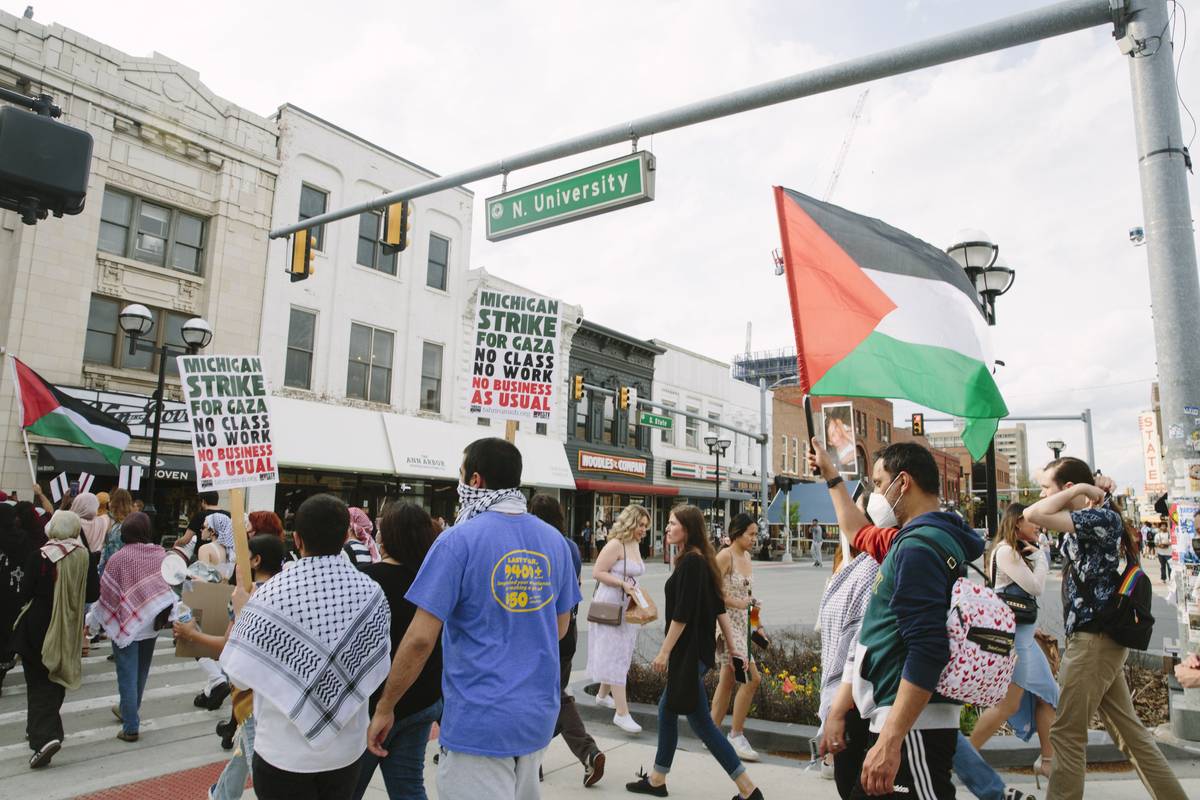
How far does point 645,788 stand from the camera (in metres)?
5.25

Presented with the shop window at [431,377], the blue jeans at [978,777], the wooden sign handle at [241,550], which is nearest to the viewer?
the blue jeans at [978,777]

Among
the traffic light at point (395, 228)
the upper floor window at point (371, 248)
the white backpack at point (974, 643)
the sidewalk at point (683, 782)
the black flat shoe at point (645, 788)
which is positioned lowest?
the sidewalk at point (683, 782)

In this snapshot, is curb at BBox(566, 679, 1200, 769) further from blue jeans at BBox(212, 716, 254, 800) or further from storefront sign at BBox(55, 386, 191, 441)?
storefront sign at BBox(55, 386, 191, 441)

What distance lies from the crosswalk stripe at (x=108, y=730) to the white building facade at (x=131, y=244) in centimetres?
1114

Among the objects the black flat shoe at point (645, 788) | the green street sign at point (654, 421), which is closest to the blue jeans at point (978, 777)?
the black flat shoe at point (645, 788)

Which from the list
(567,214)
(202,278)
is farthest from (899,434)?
(567,214)

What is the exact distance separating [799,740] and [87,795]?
5.14 metres

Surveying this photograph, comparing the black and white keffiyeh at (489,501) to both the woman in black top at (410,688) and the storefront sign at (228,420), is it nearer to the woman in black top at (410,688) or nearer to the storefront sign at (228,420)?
the woman in black top at (410,688)

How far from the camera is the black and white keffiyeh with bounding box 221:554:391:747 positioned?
3086 millimetres

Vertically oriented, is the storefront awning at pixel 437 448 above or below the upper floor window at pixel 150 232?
below

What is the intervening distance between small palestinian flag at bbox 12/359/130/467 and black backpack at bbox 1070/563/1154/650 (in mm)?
14585

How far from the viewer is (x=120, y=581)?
6.66 m

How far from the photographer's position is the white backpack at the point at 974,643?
2805mm

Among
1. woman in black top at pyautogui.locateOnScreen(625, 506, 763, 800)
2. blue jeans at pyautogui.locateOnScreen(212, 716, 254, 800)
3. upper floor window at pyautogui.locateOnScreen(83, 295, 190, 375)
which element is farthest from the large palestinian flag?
upper floor window at pyautogui.locateOnScreen(83, 295, 190, 375)
